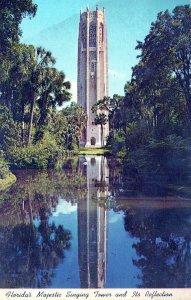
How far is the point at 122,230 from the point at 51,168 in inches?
555

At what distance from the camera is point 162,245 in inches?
294

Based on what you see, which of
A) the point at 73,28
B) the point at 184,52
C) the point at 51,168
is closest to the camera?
the point at 73,28


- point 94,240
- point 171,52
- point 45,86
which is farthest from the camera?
point 45,86

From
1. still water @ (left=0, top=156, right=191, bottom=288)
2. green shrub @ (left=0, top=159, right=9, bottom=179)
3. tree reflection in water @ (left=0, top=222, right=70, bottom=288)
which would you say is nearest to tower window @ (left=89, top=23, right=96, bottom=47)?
green shrub @ (left=0, top=159, right=9, bottom=179)

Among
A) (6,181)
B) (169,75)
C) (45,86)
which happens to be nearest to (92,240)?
(6,181)

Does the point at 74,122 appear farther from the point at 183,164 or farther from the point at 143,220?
the point at 143,220

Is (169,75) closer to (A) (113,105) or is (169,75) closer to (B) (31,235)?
(B) (31,235)

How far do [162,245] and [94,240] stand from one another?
129 centimetres

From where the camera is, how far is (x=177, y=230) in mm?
8383

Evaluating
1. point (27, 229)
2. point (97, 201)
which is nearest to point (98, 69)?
point (97, 201)

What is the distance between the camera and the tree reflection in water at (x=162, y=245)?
5.89 metres

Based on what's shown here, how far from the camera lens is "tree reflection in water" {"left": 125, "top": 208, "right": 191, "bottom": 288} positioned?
19.3 ft

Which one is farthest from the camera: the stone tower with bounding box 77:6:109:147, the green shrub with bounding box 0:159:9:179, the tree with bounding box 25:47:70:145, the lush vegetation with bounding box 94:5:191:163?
the stone tower with bounding box 77:6:109:147

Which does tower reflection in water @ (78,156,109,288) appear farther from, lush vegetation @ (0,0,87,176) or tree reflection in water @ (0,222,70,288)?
lush vegetation @ (0,0,87,176)
